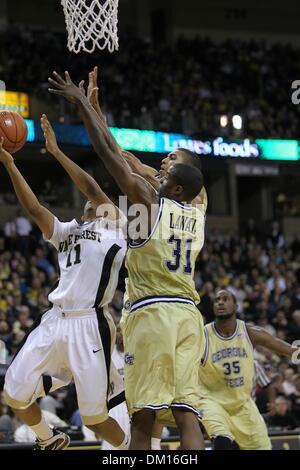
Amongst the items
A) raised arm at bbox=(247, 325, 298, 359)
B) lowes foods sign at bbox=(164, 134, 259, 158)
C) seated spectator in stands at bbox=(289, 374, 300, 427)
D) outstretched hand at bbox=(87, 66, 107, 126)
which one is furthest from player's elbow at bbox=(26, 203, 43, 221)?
lowes foods sign at bbox=(164, 134, 259, 158)

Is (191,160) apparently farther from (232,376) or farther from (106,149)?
(232,376)

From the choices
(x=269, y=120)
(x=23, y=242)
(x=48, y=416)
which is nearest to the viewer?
(x=48, y=416)

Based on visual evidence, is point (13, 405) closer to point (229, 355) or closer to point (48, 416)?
point (229, 355)

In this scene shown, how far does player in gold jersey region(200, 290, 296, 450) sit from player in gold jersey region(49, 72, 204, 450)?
2628 millimetres

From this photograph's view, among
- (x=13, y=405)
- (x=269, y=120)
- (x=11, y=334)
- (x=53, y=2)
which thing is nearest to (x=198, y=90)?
(x=269, y=120)

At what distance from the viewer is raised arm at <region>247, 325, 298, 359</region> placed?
862 centimetres

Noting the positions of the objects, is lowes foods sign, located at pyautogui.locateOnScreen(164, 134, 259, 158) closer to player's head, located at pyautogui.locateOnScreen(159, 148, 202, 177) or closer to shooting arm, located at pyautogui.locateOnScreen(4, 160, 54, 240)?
shooting arm, located at pyautogui.locateOnScreen(4, 160, 54, 240)

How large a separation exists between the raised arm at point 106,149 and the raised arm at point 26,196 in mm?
1046

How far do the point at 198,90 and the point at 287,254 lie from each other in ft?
18.2

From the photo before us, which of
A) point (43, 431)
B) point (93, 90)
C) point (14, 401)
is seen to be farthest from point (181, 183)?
point (43, 431)

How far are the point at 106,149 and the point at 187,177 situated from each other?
58 centimetres

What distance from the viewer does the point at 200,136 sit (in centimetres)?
1911

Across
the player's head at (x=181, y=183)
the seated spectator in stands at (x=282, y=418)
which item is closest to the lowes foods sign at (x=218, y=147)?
the seated spectator in stands at (x=282, y=418)

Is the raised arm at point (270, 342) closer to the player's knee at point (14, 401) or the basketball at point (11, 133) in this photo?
the player's knee at point (14, 401)
